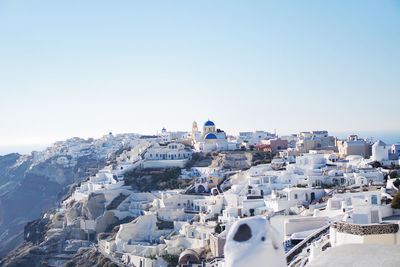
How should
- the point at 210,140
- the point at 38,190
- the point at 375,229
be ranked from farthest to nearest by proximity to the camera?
1. the point at 38,190
2. the point at 210,140
3. the point at 375,229

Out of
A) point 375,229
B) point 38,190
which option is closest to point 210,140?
point 38,190

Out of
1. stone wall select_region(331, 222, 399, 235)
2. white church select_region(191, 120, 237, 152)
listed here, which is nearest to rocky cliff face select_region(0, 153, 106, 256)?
white church select_region(191, 120, 237, 152)

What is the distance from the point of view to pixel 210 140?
47.1 meters

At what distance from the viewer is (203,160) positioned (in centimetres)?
4241

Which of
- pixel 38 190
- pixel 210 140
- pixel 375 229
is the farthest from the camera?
pixel 38 190

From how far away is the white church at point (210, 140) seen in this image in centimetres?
4516

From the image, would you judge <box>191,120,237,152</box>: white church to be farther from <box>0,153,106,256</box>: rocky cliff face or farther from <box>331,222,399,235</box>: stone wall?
<box>331,222,399,235</box>: stone wall

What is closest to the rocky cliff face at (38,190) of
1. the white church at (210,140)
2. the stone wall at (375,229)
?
the white church at (210,140)

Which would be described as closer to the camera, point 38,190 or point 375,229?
point 375,229

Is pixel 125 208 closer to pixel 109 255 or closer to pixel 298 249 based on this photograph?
pixel 109 255

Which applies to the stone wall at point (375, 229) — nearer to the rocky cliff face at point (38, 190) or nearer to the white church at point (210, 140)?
the white church at point (210, 140)

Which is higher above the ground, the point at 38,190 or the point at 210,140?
the point at 210,140

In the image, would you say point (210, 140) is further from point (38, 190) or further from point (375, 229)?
point (375, 229)

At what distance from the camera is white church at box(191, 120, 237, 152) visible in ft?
148
